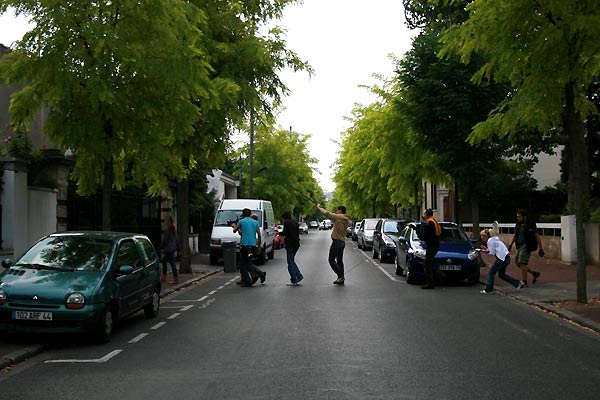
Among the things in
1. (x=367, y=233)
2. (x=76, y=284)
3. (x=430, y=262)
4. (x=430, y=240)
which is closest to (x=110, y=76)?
(x=76, y=284)

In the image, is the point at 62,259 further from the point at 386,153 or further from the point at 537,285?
the point at 386,153

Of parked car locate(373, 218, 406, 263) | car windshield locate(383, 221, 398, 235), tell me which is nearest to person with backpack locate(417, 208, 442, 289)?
parked car locate(373, 218, 406, 263)

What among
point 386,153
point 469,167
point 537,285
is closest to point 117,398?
point 537,285

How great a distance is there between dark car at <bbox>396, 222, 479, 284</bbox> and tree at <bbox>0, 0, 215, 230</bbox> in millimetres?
7378

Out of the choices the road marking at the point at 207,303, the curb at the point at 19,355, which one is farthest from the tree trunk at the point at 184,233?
the curb at the point at 19,355

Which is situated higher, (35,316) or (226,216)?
(226,216)

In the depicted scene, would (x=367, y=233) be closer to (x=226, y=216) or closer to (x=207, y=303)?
(x=226, y=216)

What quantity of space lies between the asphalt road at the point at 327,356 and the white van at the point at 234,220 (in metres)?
12.1

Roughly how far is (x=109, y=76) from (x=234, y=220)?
1483cm

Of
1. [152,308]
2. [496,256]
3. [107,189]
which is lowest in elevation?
[152,308]

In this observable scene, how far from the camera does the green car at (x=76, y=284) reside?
8.97 m

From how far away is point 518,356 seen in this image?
8328 mm

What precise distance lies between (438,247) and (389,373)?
957cm

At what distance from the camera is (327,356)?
8.28 m
